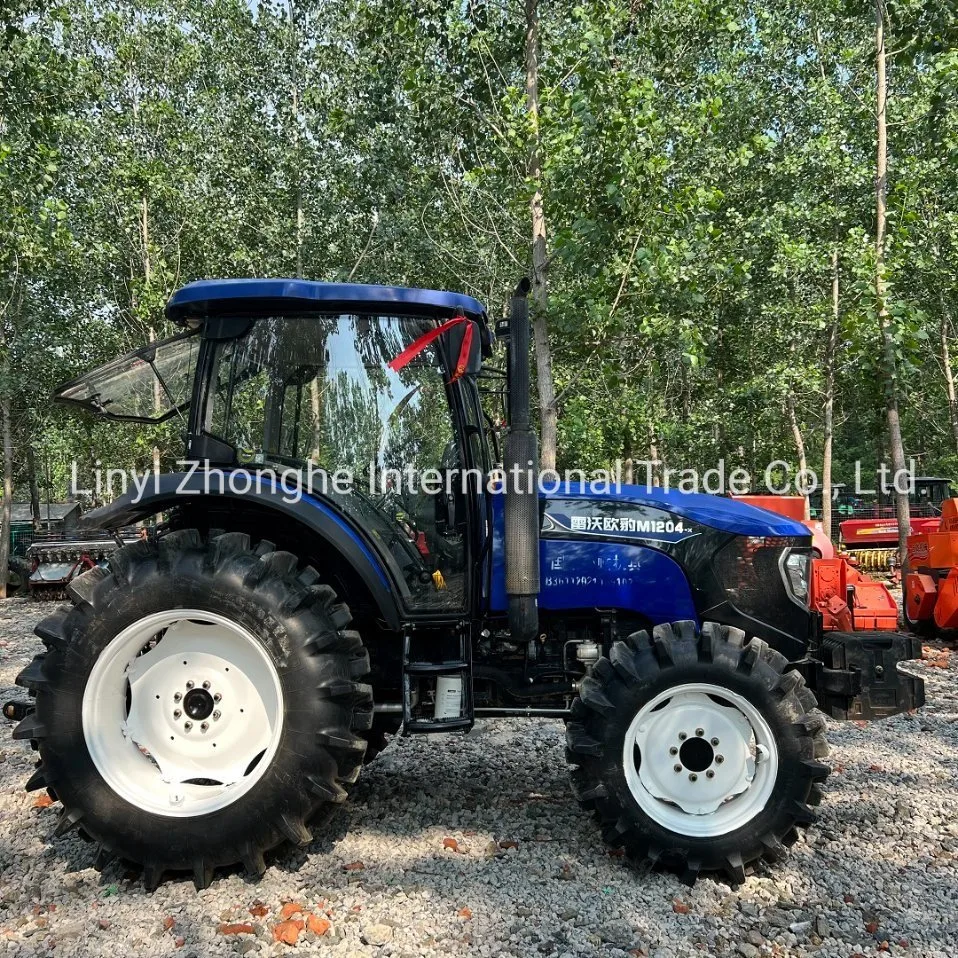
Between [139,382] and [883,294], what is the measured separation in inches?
342

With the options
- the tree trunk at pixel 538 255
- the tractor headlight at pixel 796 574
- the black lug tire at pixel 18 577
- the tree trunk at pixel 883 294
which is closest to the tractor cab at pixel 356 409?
the tractor headlight at pixel 796 574

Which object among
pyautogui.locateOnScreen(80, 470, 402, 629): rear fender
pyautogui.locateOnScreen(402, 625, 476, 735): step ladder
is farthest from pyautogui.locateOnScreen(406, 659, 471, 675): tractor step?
pyautogui.locateOnScreen(80, 470, 402, 629): rear fender

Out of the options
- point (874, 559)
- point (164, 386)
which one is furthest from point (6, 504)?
point (874, 559)

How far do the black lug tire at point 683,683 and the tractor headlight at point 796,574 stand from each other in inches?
21.1

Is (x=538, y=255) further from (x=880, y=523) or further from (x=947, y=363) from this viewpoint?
(x=880, y=523)

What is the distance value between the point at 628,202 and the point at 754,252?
8760 mm

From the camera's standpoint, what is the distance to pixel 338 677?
321 centimetres

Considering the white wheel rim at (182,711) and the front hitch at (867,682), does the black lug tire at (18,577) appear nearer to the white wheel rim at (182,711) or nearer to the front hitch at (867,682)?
the white wheel rim at (182,711)

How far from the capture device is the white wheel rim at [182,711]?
10.6 feet

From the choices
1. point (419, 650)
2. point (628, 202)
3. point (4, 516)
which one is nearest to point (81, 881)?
point (419, 650)

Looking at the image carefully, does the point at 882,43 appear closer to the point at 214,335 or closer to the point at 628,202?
the point at 628,202

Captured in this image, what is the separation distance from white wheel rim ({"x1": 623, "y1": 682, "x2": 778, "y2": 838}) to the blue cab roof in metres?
1.94

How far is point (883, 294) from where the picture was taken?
9.45 m

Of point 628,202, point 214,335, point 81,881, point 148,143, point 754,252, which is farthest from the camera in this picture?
point 148,143
